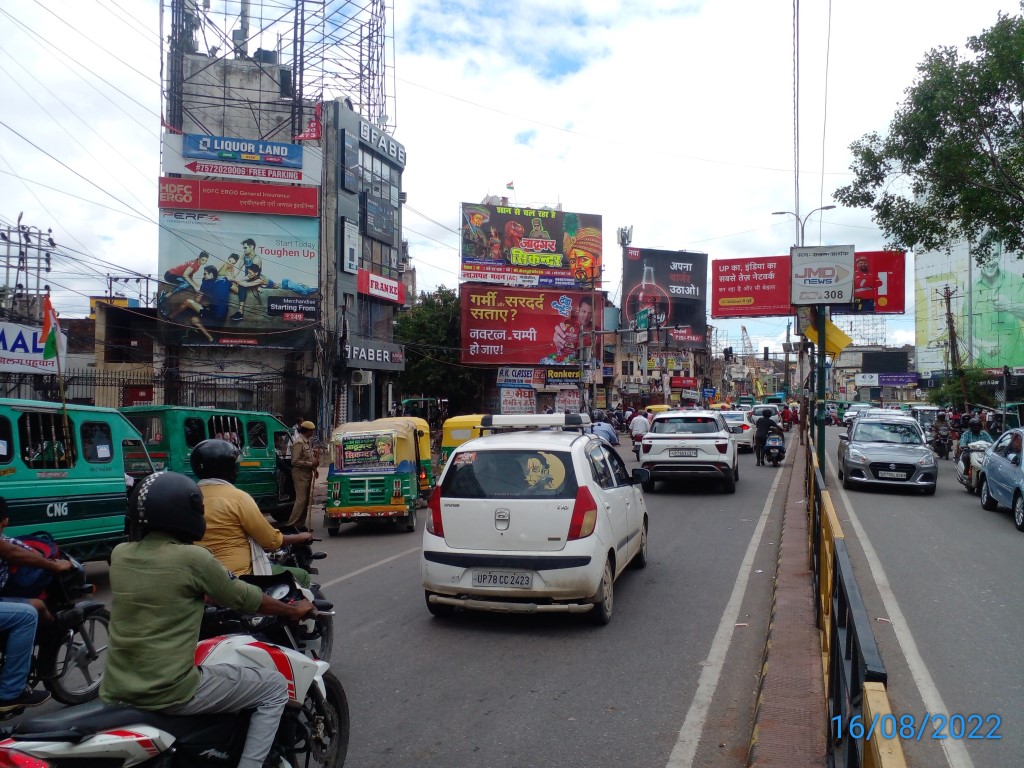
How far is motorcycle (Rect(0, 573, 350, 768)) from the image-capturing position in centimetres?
265

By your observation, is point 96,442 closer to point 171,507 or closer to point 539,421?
point 539,421

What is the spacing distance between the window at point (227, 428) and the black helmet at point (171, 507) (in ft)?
32.4

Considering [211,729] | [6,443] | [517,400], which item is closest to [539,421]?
[6,443]

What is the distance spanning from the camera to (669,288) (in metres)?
57.0

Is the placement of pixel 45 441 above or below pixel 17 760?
above

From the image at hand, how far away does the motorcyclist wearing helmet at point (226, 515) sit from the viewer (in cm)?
466

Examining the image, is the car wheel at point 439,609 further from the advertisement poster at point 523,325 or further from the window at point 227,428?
the advertisement poster at point 523,325

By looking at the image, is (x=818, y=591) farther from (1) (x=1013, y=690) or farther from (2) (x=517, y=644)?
(2) (x=517, y=644)

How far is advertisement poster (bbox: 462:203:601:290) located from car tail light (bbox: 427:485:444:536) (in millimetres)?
43543

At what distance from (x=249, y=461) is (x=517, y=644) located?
8.38 meters

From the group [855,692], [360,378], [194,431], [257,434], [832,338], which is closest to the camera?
[855,692]

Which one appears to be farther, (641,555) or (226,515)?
(641,555)

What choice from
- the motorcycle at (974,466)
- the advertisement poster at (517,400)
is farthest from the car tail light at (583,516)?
the advertisement poster at (517,400)

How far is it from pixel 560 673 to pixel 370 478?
7565 mm
